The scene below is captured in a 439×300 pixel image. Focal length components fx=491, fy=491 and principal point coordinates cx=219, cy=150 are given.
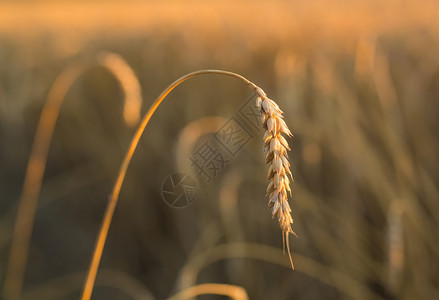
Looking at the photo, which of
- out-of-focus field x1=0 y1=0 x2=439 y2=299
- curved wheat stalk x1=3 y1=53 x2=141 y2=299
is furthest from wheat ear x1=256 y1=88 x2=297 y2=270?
out-of-focus field x1=0 y1=0 x2=439 y2=299

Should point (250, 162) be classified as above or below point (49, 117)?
below

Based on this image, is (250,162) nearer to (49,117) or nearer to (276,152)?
(49,117)

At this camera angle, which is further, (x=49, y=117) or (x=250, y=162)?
(x=250, y=162)

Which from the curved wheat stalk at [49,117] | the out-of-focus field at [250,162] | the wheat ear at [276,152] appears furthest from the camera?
the out-of-focus field at [250,162]

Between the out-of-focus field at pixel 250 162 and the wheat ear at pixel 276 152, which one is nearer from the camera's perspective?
the wheat ear at pixel 276 152

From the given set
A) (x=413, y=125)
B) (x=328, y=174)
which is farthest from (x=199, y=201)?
(x=413, y=125)

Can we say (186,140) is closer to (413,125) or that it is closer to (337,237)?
(337,237)

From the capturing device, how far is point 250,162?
143cm

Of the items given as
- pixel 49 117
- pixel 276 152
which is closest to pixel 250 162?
pixel 49 117

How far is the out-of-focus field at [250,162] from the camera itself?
1130mm

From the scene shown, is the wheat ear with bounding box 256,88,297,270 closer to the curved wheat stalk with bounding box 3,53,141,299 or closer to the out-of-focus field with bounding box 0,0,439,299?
the curved wheat stalk with bounding box 3,53,141,299

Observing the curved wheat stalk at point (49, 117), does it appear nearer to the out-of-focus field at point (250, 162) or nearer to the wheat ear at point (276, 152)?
the out-of-focus field at point (250, 162)

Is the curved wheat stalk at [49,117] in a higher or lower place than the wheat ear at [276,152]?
higher

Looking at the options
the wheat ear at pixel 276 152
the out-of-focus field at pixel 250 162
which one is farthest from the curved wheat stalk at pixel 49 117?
the wheat ear at pixel 276 152
